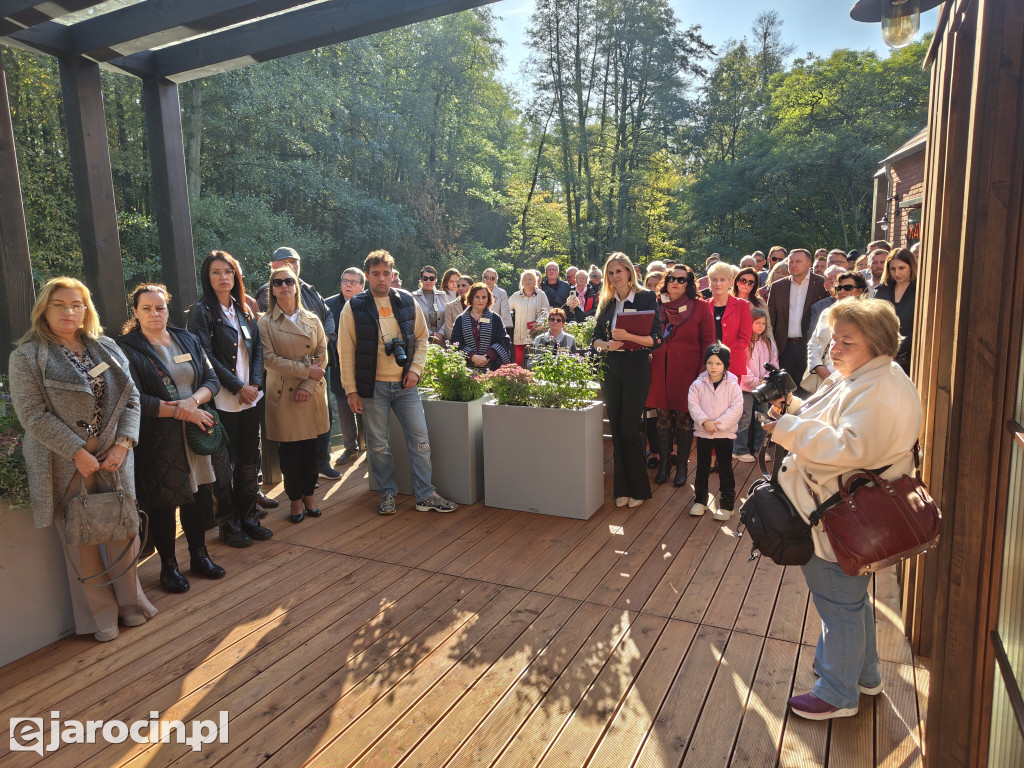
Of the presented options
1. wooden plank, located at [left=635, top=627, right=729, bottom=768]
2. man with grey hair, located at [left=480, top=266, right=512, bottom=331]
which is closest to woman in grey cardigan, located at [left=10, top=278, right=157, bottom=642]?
wooden plank, located at [left=635, top=627, right=729, bottom=768]

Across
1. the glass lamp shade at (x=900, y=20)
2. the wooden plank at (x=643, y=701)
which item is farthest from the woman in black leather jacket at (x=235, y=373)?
the glass lamp shade at (x=900, y=20)

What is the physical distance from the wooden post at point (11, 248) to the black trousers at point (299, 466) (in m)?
1.63

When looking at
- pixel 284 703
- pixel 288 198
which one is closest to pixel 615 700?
pixel 284 703

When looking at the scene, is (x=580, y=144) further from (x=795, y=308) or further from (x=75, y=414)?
(x=75, y=414)

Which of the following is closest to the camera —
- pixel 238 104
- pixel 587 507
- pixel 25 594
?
pixel 25 594

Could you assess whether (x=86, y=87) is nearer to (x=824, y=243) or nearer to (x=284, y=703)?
(x=284, y=703)

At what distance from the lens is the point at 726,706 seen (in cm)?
251

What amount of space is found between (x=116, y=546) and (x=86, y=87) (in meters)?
2.88

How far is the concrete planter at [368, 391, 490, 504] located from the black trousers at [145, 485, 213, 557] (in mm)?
1565

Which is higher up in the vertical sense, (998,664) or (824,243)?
(824,243)

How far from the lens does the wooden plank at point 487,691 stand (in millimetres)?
2311

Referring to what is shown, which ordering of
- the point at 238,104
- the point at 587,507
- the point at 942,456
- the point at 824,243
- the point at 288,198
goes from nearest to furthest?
1. the point at 942,456
2. the point at 587,507
3. the point at 238,104
4. the point at 288,198
5. the point at 824,243

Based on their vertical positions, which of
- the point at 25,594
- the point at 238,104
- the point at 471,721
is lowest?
the point at 471,721

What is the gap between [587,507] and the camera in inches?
177
